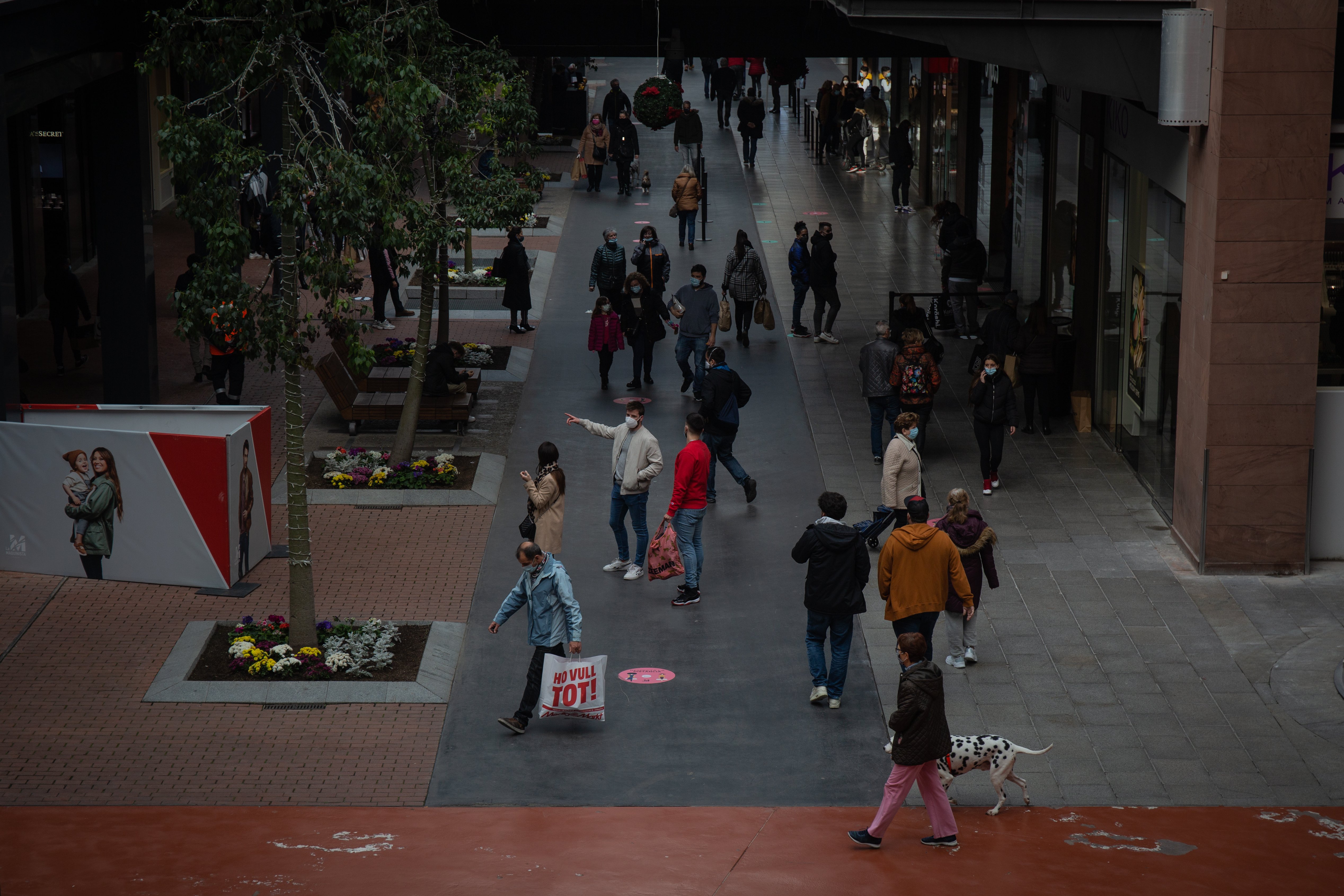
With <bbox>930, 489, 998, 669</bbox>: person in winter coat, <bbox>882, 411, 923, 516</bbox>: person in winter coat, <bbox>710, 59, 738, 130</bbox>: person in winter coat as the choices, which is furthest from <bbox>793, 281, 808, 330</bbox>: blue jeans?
<bbox>710, 59, 738, 130</bbox>: person in winter coat

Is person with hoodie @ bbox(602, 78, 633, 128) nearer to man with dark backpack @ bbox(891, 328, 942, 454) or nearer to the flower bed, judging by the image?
the flower bed

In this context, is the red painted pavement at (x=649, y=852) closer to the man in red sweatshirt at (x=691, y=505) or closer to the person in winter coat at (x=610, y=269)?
the man in red sweatshirt at (x=691, y=505)

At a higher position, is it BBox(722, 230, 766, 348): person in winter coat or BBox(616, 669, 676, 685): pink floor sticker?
BBox(722, 230, 766, 348): person in winter coat

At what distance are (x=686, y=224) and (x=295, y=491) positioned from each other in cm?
1960

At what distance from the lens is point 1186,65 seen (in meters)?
14.4

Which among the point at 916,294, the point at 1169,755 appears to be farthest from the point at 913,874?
the point at 916,294

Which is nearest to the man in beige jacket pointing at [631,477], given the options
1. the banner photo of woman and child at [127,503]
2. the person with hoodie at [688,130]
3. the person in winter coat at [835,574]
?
the person in winter coat at [835,574]

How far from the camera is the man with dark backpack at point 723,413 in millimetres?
16781

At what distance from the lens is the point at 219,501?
1451 centimetres

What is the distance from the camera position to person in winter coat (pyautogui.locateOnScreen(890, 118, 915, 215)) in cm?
3591

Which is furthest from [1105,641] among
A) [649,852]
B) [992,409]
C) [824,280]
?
[824,280]

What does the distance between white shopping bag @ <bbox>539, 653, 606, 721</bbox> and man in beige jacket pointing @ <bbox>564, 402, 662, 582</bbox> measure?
123 inches

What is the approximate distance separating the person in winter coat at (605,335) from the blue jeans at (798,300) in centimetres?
377

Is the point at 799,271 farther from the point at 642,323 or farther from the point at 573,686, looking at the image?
the point at 573,686
